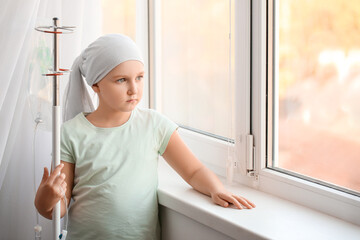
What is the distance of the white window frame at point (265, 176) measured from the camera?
3.98ft

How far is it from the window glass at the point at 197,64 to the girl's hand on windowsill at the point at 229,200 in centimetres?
27

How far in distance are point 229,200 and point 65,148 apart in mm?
489

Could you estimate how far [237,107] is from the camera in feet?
4.77

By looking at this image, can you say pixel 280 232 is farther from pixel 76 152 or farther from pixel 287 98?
pixel 76 152

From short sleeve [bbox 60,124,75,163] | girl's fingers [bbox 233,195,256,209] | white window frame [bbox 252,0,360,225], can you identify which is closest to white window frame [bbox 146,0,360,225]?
white window frame [bbox 252,0,360,225]

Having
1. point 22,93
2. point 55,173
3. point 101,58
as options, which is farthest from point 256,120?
point 22,93

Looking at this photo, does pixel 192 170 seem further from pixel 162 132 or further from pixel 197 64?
pixel 197 64

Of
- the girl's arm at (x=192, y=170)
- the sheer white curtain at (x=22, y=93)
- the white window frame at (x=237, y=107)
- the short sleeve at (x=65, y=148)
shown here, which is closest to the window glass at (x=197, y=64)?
the white window frame at (x=237, y=107)

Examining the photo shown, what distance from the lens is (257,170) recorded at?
1.43m

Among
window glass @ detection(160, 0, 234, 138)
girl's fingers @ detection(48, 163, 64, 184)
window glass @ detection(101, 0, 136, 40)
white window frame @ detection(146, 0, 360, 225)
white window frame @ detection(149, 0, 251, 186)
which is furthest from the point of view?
window glass @ detection(101, 0, 136, 40)

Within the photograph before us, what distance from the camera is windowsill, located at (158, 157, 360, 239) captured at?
1.13 metres

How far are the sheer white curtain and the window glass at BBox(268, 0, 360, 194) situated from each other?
640 mm

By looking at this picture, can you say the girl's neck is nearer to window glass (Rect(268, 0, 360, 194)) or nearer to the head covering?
the head covering

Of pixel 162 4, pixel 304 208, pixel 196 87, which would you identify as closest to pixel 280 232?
pixel 304 208
